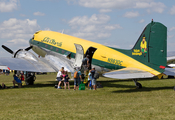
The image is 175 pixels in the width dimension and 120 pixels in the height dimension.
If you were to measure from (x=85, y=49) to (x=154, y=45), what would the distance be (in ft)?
21.9

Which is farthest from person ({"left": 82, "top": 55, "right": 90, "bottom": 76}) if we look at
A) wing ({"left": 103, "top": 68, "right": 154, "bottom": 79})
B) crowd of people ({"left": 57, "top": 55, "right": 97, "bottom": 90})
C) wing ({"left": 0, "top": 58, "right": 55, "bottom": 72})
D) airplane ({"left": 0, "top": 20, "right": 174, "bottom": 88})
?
wing ({"left": 103, "top": 68, "right": 154, "bottom": 79})

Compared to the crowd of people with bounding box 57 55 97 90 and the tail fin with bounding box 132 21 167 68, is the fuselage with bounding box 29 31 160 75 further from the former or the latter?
the crowd of people with bounding box 57 55 97 90

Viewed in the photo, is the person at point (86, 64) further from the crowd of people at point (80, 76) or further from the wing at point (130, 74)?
the wing at point (130, 74)

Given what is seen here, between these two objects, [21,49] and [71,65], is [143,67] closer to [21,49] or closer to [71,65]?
[71,65]

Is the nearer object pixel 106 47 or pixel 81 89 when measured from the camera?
pixel 81 89

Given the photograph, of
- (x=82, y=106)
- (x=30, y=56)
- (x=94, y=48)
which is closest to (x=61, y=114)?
(x=82, y=106)

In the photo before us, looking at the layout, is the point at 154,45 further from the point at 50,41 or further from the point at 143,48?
the point at 50,41

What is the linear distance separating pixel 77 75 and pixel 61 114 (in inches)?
295

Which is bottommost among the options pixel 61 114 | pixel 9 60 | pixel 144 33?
pixel 61 114

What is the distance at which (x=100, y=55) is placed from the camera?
1809 centimetres

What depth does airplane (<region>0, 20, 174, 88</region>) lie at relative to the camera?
1452 cm

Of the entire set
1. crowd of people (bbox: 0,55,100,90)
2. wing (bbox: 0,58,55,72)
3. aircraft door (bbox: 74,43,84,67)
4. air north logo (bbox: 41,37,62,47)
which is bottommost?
crowd of people (bbox: 0,55,100,90)

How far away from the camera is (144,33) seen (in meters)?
15.5

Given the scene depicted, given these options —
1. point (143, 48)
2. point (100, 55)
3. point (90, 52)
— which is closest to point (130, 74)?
point (143, 48)
